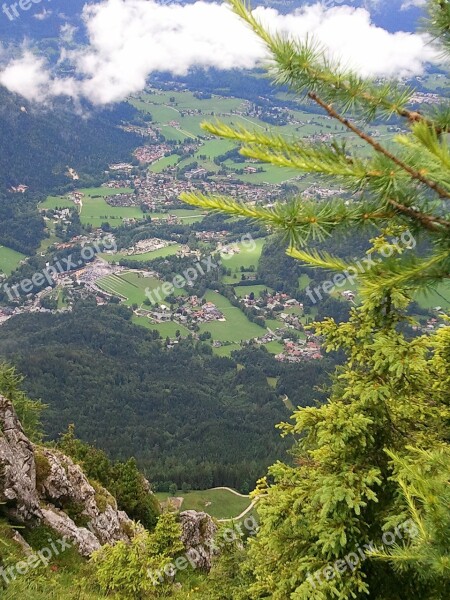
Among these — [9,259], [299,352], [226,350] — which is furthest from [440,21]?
[9,259]

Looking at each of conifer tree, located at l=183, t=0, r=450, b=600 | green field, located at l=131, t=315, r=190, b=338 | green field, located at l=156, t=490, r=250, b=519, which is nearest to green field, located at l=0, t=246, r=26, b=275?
green field, located at l=131, t=315, r=190, b=338

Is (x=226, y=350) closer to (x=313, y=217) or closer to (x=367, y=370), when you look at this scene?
(x=367, y=370)

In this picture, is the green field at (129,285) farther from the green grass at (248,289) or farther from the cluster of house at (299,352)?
the cluster of house at (299,352)

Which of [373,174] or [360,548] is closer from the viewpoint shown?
[373,174]

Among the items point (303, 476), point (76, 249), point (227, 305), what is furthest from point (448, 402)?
point (76, 249)

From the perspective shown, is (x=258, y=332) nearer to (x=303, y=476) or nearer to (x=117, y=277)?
(x=117, y=277)
